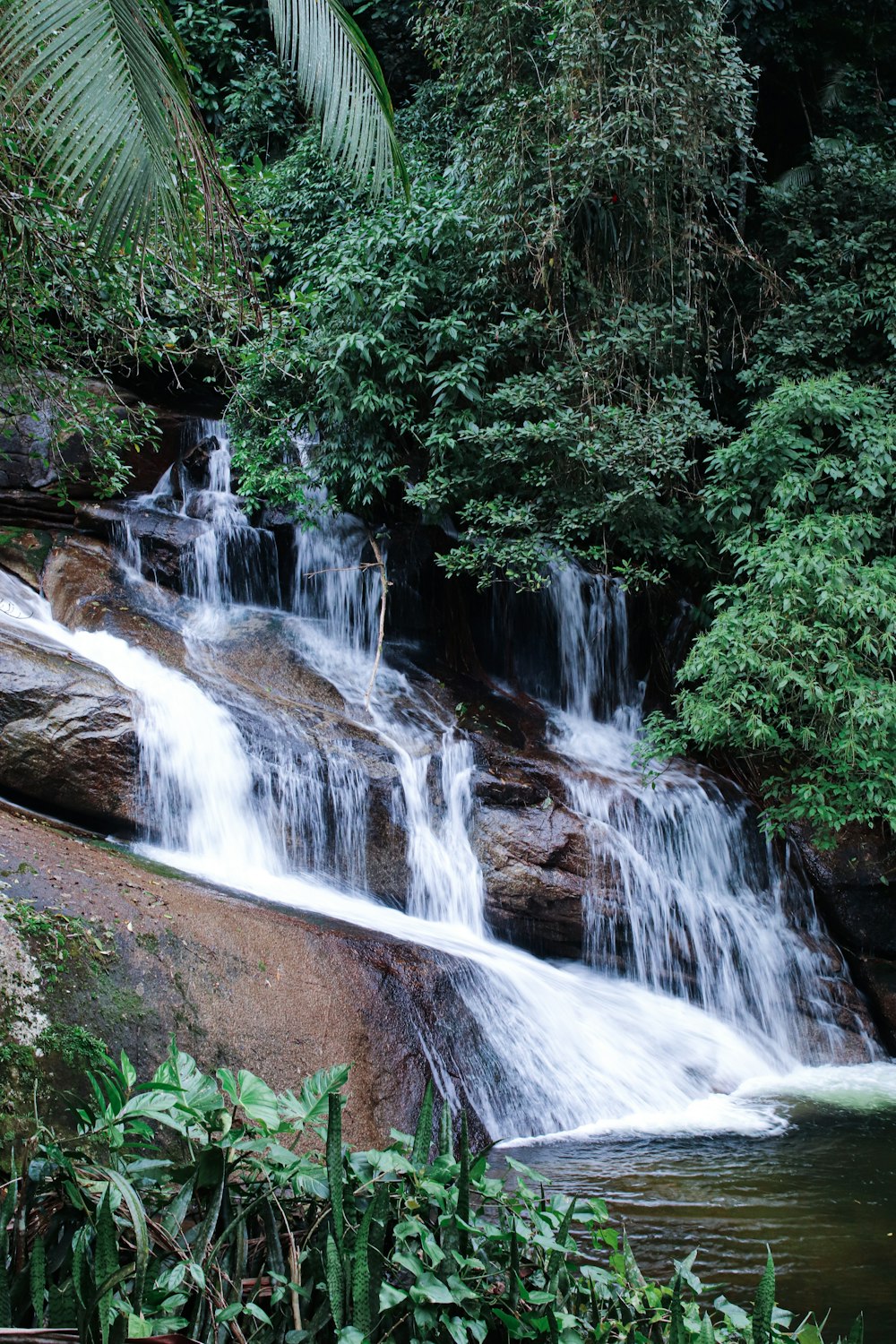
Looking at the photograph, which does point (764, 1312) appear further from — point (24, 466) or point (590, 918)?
point (24, 466)

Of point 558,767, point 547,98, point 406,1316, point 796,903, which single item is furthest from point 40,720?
point 547,98

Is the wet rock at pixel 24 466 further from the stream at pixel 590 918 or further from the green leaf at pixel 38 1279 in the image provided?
the green leaf at pixel 38 1279

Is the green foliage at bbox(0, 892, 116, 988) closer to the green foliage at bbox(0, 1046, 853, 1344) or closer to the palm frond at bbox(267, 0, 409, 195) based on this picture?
the green foliage at bbox(0, 1046, 853, 1344)

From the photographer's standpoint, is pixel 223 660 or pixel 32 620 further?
pixel 223 660

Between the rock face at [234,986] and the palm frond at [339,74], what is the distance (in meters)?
4.18

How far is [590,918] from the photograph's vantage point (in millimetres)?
9188

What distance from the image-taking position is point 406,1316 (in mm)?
2387

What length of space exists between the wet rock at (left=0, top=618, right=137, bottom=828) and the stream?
0.80 feet

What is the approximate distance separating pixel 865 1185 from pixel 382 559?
820 cm

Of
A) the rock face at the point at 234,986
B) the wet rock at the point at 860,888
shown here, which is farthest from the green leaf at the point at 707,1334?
the wet rock at the point at 860,888

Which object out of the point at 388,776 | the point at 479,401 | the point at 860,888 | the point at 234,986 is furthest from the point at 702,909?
the point at 479,401

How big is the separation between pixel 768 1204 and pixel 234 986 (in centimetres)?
305

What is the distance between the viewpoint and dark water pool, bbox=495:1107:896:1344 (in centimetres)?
437

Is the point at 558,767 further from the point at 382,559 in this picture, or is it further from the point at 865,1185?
the point at 865,1185
